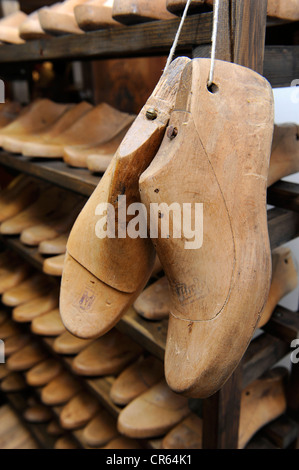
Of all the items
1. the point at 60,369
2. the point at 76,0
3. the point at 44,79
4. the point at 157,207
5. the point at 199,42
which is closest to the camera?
the point at 157,207

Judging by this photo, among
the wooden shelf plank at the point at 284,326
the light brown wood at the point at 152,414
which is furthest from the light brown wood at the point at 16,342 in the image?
the wooden shelf plank at the point at 284,326

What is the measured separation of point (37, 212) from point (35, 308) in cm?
28

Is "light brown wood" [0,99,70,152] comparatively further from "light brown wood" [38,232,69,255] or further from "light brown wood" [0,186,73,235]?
"light brown wood" [38,232,69,255]

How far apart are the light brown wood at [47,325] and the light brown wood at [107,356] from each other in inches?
3.4

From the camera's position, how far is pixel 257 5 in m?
0.39

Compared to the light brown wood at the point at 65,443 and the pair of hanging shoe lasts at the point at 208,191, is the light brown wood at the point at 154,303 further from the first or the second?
the light brown wood at the point at 65,443

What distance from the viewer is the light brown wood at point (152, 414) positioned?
2.47 feet

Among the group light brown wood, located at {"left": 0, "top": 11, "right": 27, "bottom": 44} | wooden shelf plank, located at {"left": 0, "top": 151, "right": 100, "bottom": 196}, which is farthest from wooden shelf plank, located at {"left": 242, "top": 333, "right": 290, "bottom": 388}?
light brown wood, located at {"left": 0, "top": 11, "right": 27, "bottom": 44}

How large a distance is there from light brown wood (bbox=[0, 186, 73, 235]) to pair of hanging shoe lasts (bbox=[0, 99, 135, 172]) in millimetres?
216

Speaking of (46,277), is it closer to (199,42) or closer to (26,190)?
(26,190)

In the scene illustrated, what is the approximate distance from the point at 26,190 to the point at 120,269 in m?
0.97

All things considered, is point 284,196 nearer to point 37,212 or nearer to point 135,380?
point 135,380
